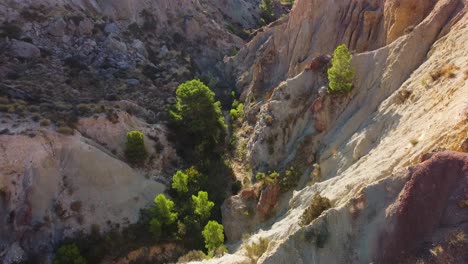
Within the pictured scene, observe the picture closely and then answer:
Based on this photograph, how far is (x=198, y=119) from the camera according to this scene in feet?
152

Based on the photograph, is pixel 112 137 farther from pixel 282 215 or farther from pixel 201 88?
pixel 282 215

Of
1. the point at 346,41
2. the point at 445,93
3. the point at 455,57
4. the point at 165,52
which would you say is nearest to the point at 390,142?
the point at 445,93

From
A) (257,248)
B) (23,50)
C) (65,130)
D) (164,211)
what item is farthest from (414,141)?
(23,50)

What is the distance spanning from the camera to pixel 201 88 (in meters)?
46.5

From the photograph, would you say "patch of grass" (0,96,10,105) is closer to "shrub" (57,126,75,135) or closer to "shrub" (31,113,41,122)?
"shrub" (31,113,41,122)

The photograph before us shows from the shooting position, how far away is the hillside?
18797 millimetres

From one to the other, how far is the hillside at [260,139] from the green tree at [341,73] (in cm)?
79

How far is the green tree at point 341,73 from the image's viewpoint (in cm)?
3509

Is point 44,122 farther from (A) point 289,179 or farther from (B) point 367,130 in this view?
(B) point 367,130

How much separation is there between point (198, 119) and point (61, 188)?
52.1ft

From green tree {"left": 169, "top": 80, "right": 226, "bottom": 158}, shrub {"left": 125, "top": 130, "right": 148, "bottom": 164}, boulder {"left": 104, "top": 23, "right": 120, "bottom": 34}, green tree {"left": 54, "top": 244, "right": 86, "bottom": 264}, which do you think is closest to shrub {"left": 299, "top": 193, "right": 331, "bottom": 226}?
green tree {"left": 54, "top": 244, "right": 86, "bottom": 264}

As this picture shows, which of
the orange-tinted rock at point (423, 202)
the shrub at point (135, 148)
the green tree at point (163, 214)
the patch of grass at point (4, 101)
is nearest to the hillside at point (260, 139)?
the orange-tinted rock at point (423, 202)

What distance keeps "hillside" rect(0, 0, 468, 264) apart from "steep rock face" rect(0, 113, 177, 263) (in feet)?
0.38

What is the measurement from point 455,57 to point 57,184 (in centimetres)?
3282
